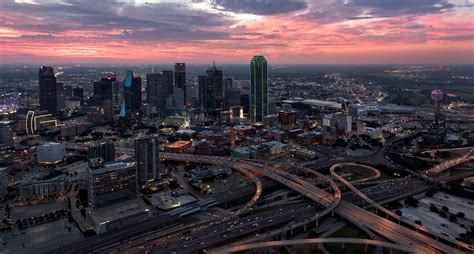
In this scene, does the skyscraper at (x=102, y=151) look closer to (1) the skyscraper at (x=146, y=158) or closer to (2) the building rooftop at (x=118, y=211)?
(1) the skyscraper at (x=146, y=158)

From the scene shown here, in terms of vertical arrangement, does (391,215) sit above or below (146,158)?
below

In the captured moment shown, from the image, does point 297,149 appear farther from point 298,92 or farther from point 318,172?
point 298,92

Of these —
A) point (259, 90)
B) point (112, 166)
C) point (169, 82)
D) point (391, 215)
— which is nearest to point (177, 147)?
point (112, 166)

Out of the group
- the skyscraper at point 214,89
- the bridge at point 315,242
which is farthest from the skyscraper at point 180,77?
the bridge at point 315,242

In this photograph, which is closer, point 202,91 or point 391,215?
point 391,215

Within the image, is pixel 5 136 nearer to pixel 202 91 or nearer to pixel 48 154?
pixel 48 154

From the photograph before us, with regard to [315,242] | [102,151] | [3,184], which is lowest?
[315,242]
